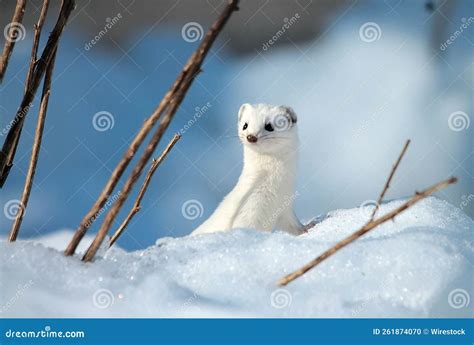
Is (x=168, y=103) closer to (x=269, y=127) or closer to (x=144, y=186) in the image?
(x=144, y=186)

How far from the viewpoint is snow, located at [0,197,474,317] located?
791mm

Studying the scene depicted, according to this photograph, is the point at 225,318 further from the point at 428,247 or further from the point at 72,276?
the point at 428,247

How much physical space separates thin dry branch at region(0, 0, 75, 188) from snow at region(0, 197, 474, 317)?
161 mm

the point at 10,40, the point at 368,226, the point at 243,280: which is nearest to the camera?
the point at 368,226

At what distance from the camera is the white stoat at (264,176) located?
6.56 feet

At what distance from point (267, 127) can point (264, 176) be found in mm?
165

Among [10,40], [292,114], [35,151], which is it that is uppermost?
[292,114]

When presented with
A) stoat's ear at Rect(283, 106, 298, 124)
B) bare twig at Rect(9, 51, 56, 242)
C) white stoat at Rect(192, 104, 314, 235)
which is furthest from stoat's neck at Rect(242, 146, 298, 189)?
bare twig at Rect(9, 51, 56, 242)

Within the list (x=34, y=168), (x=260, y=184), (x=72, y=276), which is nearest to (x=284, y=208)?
(x=260, y=184)

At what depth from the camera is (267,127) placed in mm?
2133

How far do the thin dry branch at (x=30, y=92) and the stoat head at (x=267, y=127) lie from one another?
1119 mm

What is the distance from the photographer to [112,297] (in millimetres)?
804

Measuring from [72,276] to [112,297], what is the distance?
0.07 meters

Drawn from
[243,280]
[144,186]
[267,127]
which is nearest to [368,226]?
[243,280]
